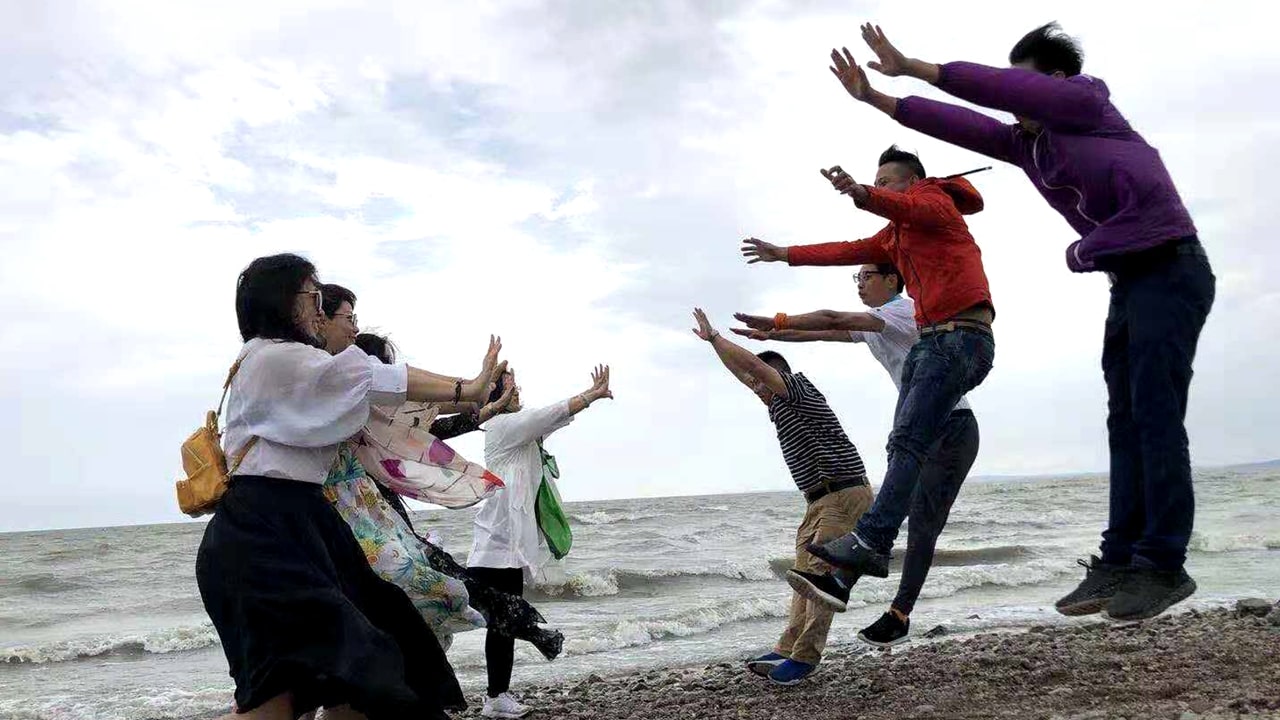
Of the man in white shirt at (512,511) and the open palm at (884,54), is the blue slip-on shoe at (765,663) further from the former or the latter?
the open palm at (884,54)

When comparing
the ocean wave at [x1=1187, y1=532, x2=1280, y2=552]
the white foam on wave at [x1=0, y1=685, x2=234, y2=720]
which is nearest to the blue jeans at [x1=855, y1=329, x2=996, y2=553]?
the white foam on wave at [x1=0, y1=685, x2=234, y2=720]

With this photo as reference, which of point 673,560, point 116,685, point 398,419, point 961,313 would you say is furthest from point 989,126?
point 673,560

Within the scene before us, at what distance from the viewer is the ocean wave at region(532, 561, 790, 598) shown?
1503 cm

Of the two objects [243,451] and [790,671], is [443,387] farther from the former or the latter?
[790,671]

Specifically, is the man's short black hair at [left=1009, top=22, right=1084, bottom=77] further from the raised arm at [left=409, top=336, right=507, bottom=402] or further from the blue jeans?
the raised arm at [left=409, top=336, right=507, bottom=402]

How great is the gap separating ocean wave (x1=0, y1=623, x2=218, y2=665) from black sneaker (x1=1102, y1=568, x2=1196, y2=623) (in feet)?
33.1

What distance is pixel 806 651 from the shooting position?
5.79m

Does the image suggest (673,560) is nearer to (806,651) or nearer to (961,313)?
(806,651)

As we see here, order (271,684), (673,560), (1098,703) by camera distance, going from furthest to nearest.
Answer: (673,560) → (1098,703) → (271,684)

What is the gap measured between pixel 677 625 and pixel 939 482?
6.04 meters

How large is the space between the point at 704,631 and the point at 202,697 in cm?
482

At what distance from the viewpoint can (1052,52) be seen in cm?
382

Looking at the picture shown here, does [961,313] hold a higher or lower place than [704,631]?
higher

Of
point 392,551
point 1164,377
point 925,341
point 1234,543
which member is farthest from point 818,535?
point 1234,543
